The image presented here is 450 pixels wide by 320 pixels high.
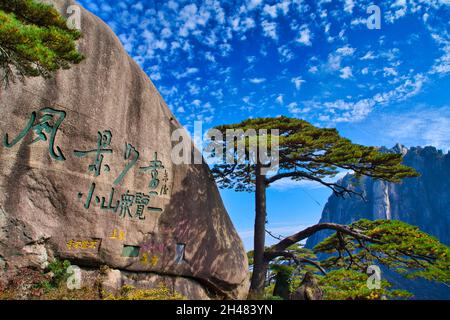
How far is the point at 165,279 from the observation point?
814 centimetres

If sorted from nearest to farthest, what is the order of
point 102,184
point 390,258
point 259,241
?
point 102,184 < point 390,258 < point 259,241

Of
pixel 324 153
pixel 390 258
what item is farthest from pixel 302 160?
pixel 390 258

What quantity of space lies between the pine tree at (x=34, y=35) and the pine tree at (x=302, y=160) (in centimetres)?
593

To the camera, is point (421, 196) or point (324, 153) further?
point (421, 196)

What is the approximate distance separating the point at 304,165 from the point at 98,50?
7.44 m

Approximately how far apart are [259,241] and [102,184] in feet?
18.8

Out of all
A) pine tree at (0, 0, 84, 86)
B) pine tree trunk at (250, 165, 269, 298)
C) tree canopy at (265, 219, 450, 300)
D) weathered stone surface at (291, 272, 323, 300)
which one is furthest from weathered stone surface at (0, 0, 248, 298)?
tree canopy at (265, 219, 450, 300)

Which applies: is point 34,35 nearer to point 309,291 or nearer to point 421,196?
point 309,291

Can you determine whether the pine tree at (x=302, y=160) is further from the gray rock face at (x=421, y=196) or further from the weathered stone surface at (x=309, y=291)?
the gray rock face at (x=421, y=196)

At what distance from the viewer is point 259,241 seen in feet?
34.4

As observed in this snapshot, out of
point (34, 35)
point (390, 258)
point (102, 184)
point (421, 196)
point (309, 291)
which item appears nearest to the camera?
point (34, 35)

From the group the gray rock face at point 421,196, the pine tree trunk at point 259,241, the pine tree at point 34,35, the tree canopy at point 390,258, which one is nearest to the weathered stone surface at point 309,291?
the tree canopy at point 390,258

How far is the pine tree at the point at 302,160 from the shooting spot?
925 cm

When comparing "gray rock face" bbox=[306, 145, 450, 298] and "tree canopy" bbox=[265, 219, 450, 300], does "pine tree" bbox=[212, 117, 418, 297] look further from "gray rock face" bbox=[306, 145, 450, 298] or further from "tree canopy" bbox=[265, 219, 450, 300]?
"gray rock face" bbox=[306, 145, 450, 298]
